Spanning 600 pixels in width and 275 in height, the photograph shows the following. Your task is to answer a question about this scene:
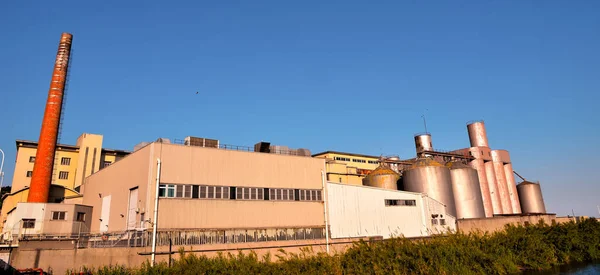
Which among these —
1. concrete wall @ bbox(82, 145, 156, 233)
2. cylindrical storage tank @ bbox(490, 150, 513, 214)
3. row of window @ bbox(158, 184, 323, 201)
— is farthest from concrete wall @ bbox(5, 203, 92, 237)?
cylindrical storage tank @ bbox(490, 150, 513, 214)

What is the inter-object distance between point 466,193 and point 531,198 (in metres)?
24.9

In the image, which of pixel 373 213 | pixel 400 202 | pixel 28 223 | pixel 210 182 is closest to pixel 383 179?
pixel 400 202

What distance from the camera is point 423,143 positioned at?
67.2 m

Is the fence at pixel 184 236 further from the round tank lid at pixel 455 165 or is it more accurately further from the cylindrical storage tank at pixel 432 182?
the round tank lid at pixel 455 165

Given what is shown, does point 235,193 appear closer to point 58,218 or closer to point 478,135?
point 58,218

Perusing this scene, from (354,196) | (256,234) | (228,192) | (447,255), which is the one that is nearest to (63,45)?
(228,192)

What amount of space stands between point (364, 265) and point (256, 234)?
12.3 metres

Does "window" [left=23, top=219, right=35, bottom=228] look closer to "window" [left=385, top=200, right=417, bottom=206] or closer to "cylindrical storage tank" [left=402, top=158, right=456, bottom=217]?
"window" [left=385, top=200, right=417, bottom=206]

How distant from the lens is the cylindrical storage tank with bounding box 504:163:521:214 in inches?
2724

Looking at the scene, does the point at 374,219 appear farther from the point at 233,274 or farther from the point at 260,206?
the point at 233,274

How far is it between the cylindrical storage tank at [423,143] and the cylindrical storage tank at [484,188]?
7925 millimetres

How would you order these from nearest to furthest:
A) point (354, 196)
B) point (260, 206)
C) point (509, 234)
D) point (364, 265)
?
1. point (364, 265)
2. point (509, 234)
3. point (260, 206)
4. point (354, 196)

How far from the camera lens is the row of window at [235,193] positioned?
1261 inches

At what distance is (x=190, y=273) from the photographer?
21688 mm
